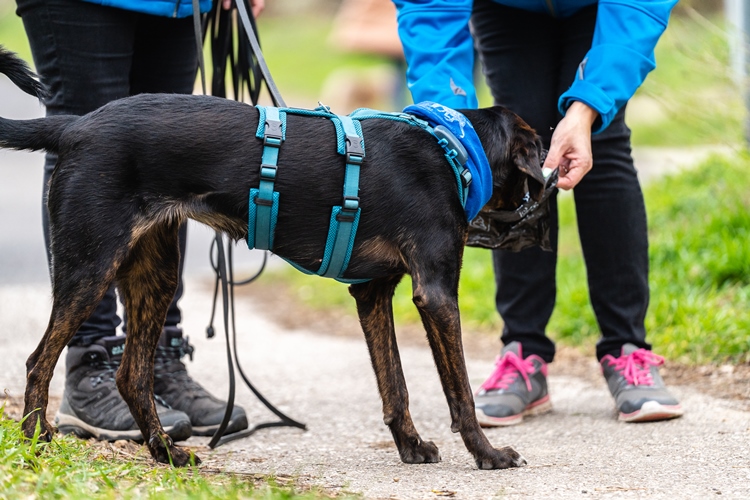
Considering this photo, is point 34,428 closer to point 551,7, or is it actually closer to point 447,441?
point 447,441

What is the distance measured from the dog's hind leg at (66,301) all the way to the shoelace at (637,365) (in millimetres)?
2010

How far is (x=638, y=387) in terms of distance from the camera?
11.2 feet

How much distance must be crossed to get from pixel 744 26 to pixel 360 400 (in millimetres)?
3699

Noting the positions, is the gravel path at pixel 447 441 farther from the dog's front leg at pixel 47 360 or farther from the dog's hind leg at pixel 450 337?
the dog's front leg at pixel 47 360

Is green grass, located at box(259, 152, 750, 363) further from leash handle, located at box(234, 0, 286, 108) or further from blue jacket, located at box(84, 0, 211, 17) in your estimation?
blue jacket, located at box(84, 0, 211, 17)

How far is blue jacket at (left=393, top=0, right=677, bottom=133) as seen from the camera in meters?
3.13

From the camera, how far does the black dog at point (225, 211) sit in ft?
8.48

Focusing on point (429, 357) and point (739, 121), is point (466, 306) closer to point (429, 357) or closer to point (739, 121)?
point (429, 357)

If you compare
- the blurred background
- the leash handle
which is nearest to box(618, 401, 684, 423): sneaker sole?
the leash handle

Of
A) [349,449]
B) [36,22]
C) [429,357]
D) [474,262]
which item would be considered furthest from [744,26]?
[36,22]

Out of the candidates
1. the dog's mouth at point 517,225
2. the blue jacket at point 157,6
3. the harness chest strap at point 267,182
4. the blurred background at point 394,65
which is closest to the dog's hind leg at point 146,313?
the harness chest strap at point 267,182

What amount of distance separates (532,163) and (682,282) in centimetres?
242

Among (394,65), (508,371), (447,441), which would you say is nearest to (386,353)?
(447,441)

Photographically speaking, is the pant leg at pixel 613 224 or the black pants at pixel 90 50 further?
the pant leg at pixel 613 224
